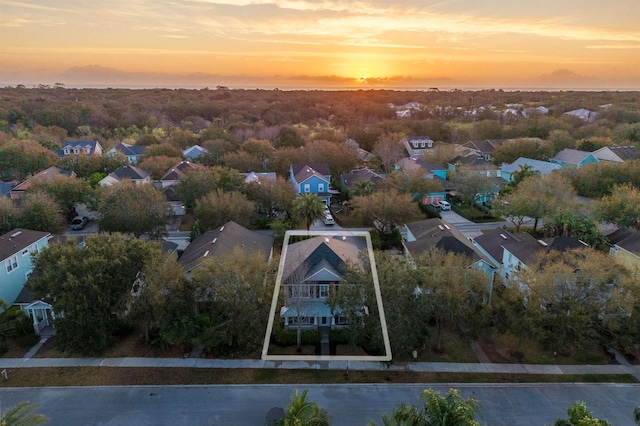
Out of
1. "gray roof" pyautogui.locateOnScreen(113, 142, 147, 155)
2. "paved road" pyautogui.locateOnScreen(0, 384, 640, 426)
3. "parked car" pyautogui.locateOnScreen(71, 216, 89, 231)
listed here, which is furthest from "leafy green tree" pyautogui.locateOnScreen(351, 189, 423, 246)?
"gray roof" pyautogui.locateOnScreen(113, 142, 147, 155)

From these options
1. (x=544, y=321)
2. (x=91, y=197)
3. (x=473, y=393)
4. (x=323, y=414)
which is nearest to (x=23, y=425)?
(x=323, y=414)

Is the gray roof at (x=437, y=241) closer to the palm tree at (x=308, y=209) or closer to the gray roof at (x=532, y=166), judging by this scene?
the palm tree at (x=308, y=209)

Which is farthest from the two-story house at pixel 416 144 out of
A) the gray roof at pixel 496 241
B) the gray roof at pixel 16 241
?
the gray roof at pixel 16 241

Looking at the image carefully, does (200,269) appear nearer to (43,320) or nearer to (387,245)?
(43,320)

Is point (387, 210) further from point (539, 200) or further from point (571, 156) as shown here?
point (571, 156)

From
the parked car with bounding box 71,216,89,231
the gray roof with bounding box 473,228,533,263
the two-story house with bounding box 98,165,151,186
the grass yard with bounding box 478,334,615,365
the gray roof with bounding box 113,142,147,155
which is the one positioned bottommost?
the grass yard with bounding box 478,334,615,365

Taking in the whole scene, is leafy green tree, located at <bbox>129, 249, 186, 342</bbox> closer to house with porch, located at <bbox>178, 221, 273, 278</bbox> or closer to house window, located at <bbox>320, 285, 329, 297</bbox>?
house with porch, located at <bbox>178, 221, 273, 278</bbox>
